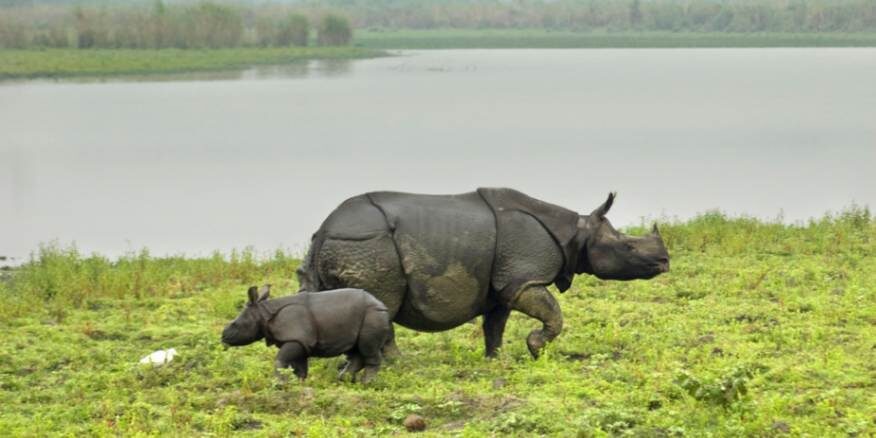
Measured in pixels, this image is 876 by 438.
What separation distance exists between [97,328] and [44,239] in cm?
1173

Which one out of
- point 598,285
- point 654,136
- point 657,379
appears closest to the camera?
point 657,379

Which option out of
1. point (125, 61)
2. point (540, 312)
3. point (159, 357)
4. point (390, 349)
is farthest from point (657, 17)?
point (159, 357)

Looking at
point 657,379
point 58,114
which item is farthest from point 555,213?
point 58,114

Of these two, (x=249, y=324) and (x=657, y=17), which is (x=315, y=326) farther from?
(x=657, y=17)

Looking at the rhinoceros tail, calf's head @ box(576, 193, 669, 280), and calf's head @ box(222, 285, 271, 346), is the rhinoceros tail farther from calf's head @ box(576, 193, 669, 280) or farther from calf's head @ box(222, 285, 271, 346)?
calf's head @ box(576, 193, 669, 280)

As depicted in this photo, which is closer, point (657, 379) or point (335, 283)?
point (657, 379)

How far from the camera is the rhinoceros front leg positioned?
10.5 metres

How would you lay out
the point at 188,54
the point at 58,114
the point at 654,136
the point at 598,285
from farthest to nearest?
1. the point at 188,54
2. the point at 58,114
3. the point at 654,136
4. the point at 598,285

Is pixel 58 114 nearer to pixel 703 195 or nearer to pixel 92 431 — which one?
pixel 703 195

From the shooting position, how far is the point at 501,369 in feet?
32.2

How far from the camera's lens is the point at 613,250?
10.8 m

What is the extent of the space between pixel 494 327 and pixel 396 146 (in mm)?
28340

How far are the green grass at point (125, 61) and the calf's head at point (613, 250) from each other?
53.8 m

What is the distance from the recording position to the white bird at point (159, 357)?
10.2 meters
